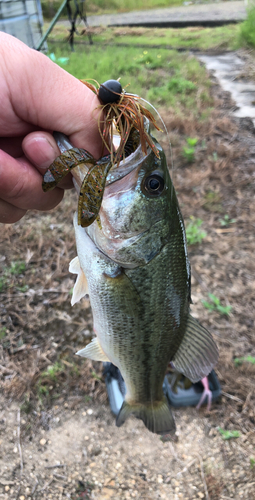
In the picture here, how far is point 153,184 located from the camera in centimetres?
119

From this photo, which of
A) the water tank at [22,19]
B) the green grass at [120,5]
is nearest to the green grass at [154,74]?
the water tank at [22,19]

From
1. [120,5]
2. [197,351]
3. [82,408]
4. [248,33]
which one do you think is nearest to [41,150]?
[197,351]

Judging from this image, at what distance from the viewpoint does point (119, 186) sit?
3.84 ft

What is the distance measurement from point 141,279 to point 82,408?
5.40ft

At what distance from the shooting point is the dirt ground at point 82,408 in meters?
2.14

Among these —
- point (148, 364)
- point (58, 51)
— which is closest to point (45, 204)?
point (148, 364)

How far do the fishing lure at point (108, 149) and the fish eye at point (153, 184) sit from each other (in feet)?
0.29

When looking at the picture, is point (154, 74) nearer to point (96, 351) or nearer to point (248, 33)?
point (248, 33)

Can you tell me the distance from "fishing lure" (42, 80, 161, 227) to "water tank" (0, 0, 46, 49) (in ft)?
27.4

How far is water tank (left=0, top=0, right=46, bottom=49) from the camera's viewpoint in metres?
7.28

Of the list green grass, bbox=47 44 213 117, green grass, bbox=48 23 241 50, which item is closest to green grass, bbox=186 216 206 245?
green grass, bbox=47 44 213 117

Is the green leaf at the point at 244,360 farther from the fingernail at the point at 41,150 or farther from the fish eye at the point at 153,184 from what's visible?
the fingernail at the point at 41,150

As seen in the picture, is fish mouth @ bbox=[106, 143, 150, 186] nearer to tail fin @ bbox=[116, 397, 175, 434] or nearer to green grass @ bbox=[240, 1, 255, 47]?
tail fin @ bbox=[116, 397, 175, 434]

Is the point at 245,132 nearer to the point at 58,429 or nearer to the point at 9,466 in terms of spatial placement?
the point at 58,429
